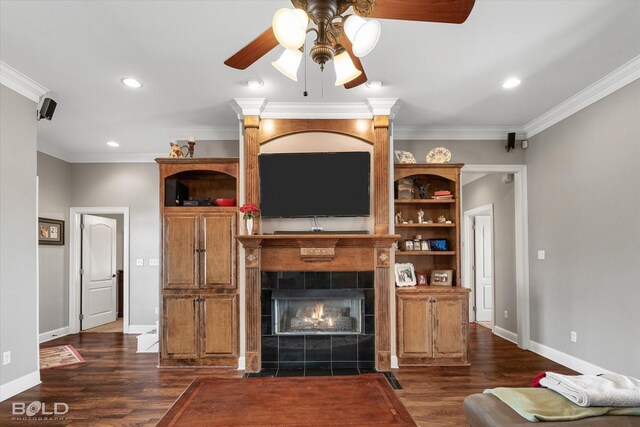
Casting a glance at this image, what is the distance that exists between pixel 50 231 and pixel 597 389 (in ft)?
21.6

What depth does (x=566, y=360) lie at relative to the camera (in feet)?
13.4

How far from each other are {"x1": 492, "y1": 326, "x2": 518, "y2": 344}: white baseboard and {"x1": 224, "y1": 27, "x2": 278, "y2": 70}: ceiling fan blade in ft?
16.0

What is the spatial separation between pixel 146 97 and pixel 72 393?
2.88 m

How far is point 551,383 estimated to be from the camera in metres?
1.86

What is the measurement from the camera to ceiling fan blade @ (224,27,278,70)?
69.4 inches

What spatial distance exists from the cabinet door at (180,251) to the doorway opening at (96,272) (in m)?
2.33

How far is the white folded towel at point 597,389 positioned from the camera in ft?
5.40

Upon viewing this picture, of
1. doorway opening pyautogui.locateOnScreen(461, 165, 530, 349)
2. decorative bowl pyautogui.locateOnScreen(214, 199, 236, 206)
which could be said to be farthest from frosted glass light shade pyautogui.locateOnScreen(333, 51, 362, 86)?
doorway opening pyautogui.locateOnScreen(461, 165, 530, 349)

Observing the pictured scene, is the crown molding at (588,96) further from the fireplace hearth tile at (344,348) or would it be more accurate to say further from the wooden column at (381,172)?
the fireplace hearth tile at (344,348)

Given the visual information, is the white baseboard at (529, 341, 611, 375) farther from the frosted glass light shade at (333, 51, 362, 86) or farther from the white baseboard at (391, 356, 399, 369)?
the frosted glass light shade at (333, 51, 362, 86)

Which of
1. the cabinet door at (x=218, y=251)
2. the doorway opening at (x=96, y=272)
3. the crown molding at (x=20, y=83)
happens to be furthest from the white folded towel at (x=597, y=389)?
the doorway opening at (x=96, y=272)

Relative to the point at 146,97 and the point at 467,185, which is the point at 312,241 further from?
the point at 467,185

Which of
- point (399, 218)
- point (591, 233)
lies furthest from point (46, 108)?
point (591, 233)

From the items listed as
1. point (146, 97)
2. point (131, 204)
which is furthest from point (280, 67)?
point (131, 204)
